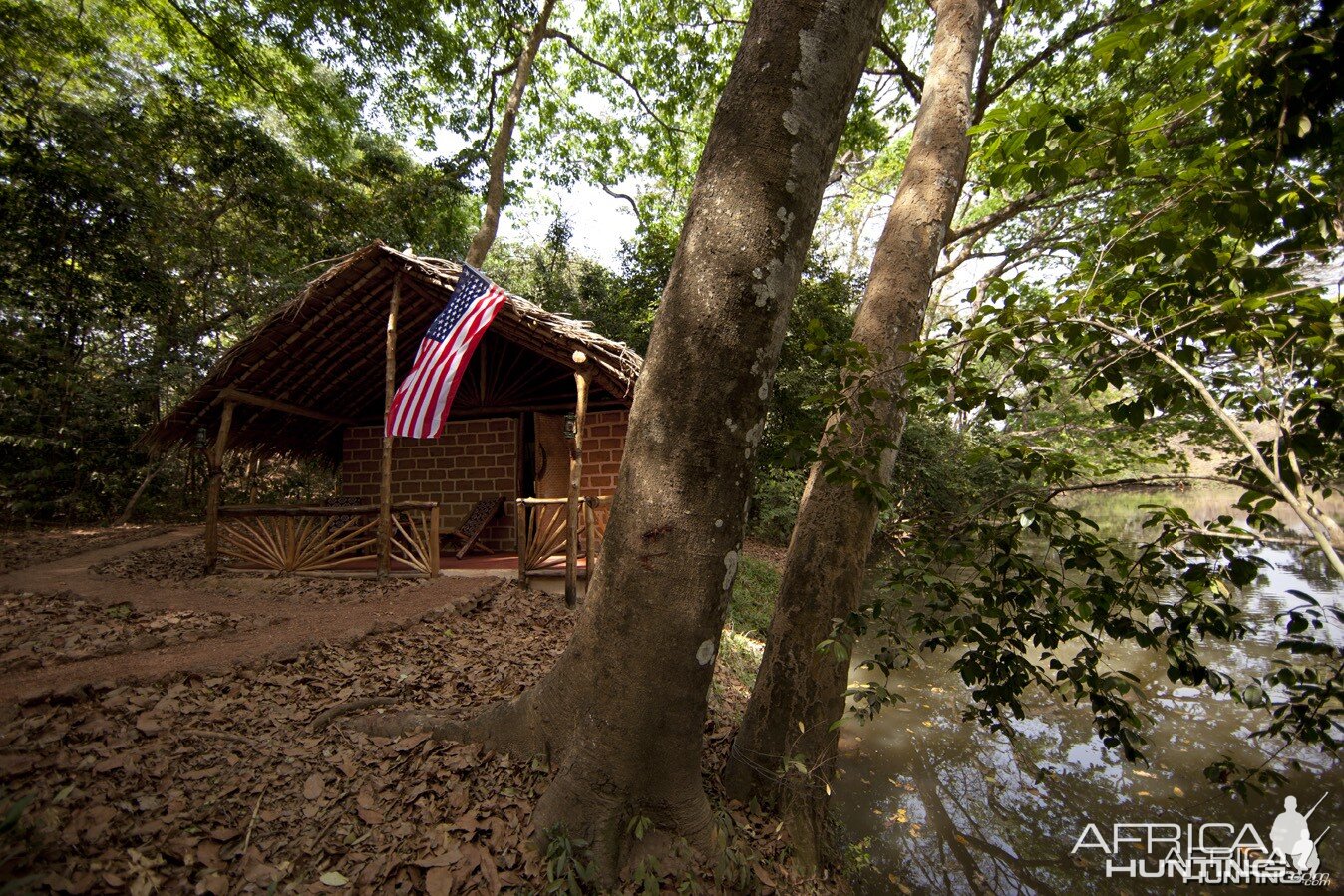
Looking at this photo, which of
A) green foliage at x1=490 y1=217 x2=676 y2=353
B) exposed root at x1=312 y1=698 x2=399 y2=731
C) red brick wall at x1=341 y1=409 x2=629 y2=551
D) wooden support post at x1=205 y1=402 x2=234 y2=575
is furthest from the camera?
green foliage at x1=490 y1=217 x2=676 y2=353

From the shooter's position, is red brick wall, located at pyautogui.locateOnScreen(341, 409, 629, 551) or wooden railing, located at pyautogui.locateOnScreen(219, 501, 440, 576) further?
red brick wall, located at pyautogui.locateOnScreen(341, 409, 629, 551)

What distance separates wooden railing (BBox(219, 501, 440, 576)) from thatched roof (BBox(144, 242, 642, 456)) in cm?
164

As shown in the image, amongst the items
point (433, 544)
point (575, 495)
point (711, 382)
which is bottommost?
point (433, 544)

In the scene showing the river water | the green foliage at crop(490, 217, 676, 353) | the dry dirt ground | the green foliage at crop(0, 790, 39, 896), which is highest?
the green foliage at crop(490, 217, 676, 353)

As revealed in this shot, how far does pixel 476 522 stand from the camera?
895 centimetres

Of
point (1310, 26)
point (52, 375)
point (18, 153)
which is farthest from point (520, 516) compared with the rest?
point (18, 153)

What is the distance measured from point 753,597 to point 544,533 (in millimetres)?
3861

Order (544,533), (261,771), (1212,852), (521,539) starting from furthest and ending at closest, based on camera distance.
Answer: (544,533) → (521,539) → (1212,852) → (261,771)

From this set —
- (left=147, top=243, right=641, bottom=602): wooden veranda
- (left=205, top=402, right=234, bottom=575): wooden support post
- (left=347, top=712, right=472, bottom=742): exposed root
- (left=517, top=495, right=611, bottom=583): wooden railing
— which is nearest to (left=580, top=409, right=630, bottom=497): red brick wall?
(left=147, top=243, right=641, bottom=602): wooden veranda

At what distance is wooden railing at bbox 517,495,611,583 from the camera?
657cm

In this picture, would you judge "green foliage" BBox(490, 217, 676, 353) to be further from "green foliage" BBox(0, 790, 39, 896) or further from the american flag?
"green foliage" BBox(0, 790, 39, 896)

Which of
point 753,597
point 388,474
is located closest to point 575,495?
point 388,474

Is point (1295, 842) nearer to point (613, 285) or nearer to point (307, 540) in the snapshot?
point (307, 540)

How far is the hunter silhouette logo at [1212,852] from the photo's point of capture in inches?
143
